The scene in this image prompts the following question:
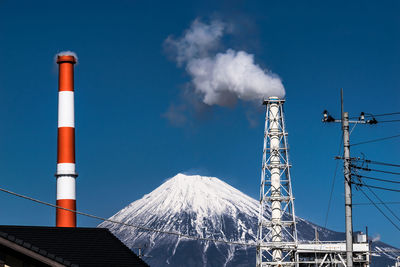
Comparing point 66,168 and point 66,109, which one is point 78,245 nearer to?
point 66,168

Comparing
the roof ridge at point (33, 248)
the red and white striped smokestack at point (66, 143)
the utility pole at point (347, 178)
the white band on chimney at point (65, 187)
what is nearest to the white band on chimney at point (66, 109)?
the red and white striped smokestack at point (66, 143)

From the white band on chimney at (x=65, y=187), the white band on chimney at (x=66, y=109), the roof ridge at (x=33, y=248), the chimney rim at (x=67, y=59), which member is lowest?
the roof ridge at (x=33, y=248)

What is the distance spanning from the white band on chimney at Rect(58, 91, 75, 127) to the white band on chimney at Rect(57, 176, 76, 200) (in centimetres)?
362

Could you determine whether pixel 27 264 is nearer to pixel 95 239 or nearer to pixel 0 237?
pixel 0 237

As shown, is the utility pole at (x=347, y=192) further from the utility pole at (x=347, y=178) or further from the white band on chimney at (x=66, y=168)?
the white band on chimney at (x=66, y=168)

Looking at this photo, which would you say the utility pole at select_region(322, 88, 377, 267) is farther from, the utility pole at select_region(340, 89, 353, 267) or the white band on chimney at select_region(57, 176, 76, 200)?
the white band on chimney at select_region(57, 176, 76, 200)

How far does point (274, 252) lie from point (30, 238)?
49.0 meters

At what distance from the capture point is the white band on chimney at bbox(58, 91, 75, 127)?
50.5 m

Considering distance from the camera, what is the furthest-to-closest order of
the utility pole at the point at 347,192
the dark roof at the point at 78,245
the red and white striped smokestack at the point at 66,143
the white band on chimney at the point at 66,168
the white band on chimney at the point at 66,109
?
the white band on chimney at the point at 66,109
the white band on chimney at the point at 66,168
the red and white striped smokestack at the point at 66,143
the utility pole at the point at 347,192
the dark roof at the point at 78,245

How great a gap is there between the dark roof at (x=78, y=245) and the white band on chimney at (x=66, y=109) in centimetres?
2681

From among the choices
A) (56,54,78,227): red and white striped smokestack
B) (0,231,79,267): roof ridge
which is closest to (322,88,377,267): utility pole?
(0,231,79,267): roof ridge

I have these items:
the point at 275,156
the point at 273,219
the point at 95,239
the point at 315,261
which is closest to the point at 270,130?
the point at 275,156

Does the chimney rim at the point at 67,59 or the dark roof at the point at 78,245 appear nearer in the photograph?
the dark roof at the point at 78,245

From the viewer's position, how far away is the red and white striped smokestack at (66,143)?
1908 inches
